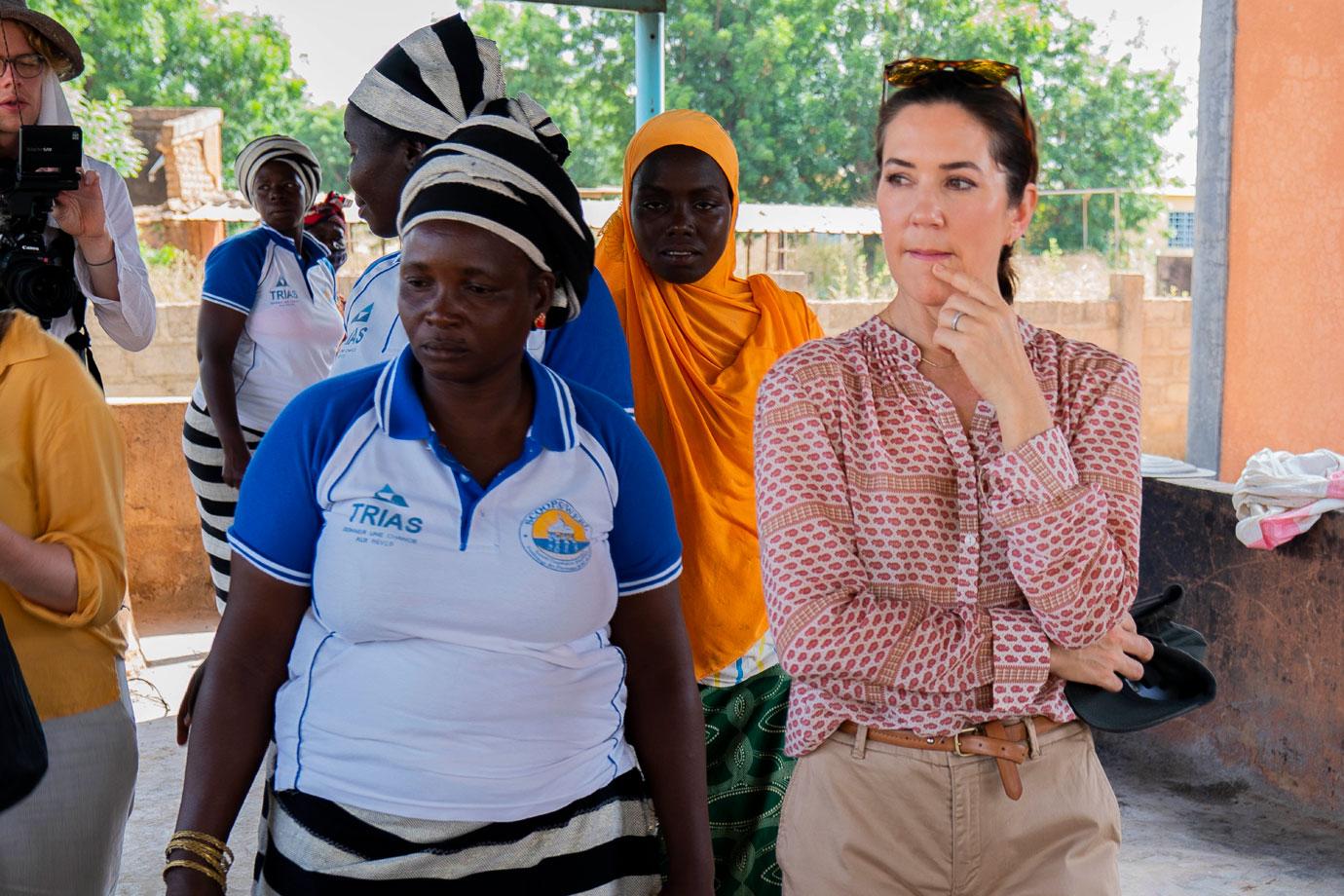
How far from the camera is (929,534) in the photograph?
181 centimetres

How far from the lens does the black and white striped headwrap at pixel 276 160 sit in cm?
501

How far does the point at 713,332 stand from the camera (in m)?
3.12

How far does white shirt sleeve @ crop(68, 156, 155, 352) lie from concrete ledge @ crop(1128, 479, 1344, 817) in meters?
3.63

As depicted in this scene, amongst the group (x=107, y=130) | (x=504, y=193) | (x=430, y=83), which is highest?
(x=107, y=130)

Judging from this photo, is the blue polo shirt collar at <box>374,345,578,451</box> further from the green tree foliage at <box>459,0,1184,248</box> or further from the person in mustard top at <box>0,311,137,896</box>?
the green tree foliage at <box>459,0,1184,248</box>

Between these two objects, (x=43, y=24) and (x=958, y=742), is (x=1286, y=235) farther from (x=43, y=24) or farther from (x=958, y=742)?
(x=43, y=24)

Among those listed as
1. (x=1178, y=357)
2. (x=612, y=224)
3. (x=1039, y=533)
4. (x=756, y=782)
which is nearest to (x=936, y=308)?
(x=1039, y=533)

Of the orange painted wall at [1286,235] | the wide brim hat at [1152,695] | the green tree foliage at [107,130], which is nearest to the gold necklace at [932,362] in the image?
the wide brim hat at [1152,695]

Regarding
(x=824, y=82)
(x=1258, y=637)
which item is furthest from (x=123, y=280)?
(x=824, y=82)

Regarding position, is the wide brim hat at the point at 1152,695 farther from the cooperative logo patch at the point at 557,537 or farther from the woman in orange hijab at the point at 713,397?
the woman in orange hijab at the point at 713,397

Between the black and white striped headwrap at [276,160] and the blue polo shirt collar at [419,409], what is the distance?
340 centimetres

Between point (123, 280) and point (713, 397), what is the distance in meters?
1.52

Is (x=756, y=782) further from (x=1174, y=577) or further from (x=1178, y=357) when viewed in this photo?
(x=1178, y=357)

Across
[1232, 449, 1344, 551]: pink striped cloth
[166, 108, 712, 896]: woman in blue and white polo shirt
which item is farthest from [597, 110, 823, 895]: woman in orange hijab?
[1232, 449, 1344, 551]: pink striped cloth
